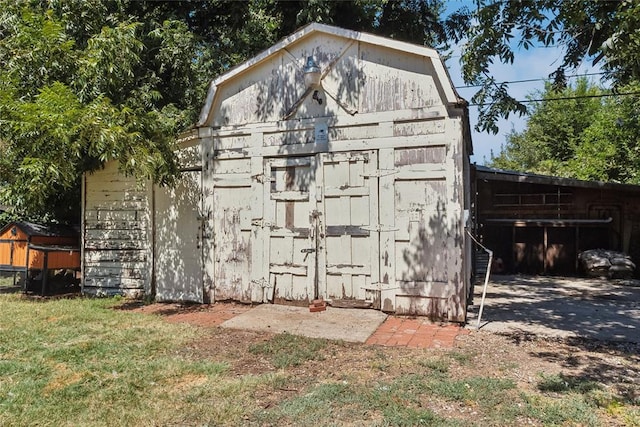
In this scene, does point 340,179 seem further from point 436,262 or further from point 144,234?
point 144,234

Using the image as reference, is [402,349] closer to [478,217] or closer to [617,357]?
[617,357]

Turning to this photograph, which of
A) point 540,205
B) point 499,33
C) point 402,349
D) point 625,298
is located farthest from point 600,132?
point 402,349

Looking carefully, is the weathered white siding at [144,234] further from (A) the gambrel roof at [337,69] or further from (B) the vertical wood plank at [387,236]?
(B) the vertical wood plank at [387,236]

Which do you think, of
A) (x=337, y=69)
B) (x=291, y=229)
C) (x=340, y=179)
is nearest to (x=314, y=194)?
(x=340, y=179)

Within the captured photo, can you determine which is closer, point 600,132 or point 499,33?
point 499,33

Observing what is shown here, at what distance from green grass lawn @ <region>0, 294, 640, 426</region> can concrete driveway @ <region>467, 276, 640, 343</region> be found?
184 cm

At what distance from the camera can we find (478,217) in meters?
13.5

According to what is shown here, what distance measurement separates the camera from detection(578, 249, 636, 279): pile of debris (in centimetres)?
1107

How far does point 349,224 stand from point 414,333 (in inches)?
72.1

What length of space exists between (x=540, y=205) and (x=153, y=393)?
12.3 metres

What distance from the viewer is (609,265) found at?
11.2 metres

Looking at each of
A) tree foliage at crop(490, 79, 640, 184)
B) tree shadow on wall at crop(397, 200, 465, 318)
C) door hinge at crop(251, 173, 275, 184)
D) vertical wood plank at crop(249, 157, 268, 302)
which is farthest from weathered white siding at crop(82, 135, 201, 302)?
tree foliage at crop(490, 79, 640, 184)

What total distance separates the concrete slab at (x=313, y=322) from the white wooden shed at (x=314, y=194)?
10.1 inches

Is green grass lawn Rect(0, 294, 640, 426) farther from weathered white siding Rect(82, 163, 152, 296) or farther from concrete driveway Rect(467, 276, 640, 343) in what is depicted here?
weathered white siding Rect(82, 163, 152, 296)
